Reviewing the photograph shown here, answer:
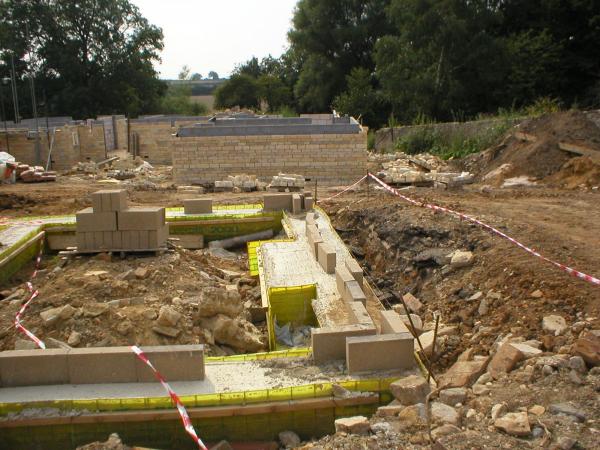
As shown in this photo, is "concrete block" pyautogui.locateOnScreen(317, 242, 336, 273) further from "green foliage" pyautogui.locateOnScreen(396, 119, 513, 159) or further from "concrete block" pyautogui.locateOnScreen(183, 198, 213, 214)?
"green foliage" pyautogui.locateOnScreen(396, 119, 513, 159)

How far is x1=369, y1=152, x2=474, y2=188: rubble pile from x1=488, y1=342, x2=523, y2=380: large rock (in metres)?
9.27

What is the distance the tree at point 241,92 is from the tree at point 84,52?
251 inches

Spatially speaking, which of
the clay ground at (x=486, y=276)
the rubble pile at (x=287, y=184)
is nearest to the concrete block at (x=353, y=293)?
the clay ground at (x=486, y=276)

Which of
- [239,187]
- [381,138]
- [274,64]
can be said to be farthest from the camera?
[274,64]

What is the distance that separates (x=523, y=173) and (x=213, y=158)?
26.0 ft

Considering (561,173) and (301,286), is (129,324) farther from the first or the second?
(561,173)

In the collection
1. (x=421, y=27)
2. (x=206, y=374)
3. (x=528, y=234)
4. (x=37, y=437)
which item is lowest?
(x=37, y=437)

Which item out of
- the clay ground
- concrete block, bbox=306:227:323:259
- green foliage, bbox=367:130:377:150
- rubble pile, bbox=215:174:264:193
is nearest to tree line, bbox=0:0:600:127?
green foliage, bbox=367:130:377:150

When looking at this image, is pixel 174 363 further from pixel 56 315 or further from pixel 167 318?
pixel 56 315

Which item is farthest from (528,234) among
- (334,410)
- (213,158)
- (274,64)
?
(274,64)

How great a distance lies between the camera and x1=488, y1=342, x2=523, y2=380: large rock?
4.66 m

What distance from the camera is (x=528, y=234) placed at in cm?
787

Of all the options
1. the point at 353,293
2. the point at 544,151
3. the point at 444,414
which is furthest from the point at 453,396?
the point at 544,151

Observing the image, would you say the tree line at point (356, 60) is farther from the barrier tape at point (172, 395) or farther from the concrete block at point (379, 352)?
the barrier tape at point (172, 395)
